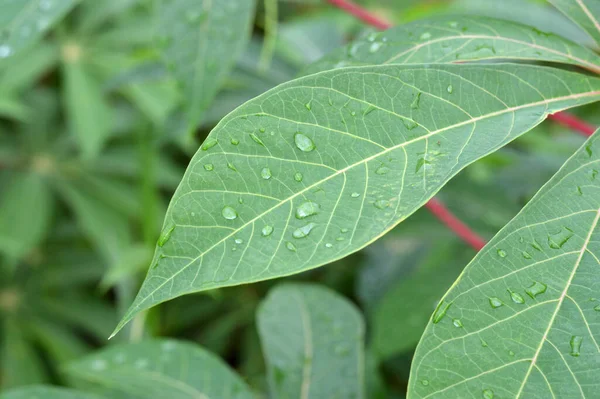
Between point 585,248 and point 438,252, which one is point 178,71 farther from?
point 438,252

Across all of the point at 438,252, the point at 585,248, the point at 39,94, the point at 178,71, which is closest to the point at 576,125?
the point at 585,248

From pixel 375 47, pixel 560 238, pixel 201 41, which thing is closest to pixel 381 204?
pixel 560 238

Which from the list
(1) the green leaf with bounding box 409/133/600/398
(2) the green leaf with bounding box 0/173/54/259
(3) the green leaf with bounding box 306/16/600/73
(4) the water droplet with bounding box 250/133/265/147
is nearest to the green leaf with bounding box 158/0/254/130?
(3) the green leaf with bounding box 306/16/600/73

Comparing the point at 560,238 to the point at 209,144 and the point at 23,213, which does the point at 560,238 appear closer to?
the point at 209,144

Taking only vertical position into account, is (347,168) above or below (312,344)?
above

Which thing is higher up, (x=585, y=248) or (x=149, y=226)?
(x=585, y=248)

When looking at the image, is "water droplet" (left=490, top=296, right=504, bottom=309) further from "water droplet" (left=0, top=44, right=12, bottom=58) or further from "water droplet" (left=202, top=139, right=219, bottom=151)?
"water droplet" (left=0, top=44, right=12, bottom=58)

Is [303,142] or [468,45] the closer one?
[303,142]
